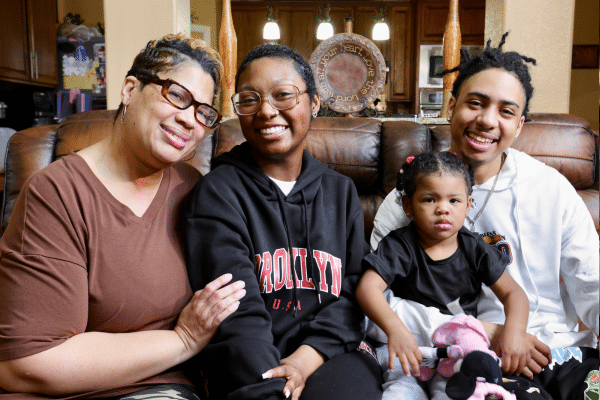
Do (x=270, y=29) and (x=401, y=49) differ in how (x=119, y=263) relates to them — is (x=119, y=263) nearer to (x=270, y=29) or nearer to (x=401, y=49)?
(x=270, y=29)

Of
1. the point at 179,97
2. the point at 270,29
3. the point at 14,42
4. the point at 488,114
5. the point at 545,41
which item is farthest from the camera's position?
the point at 270,29

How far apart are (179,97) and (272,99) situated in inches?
10.3

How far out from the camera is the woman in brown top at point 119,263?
945 mm

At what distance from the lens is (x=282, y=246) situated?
1.29 meters

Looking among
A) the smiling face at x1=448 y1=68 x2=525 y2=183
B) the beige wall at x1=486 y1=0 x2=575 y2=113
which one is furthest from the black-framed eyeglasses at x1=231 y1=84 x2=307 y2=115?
the beige wall at x1=486 y1=0 x2=575 y2=113

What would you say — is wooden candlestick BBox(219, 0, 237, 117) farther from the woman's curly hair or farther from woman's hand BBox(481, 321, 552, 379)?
woman's hand BBox(481, 321, 552, 379)

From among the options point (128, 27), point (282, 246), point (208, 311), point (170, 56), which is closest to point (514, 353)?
point (282, 246)

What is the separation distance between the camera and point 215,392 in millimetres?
→ 1149

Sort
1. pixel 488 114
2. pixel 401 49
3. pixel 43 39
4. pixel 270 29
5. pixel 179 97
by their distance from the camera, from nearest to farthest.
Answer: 1. pixel 179 97
2. pixel 488 114
3. pixel 43 39
4. pixel 270 29
5. pixel 401 49

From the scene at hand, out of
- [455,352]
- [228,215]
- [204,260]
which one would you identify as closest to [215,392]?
[204,260]

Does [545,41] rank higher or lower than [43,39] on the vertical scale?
lower

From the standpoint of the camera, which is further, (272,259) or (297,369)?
(272,259)

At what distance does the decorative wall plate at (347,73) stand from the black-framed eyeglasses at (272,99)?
138cm

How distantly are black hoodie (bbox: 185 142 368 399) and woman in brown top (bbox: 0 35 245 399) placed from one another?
6 centimetres
